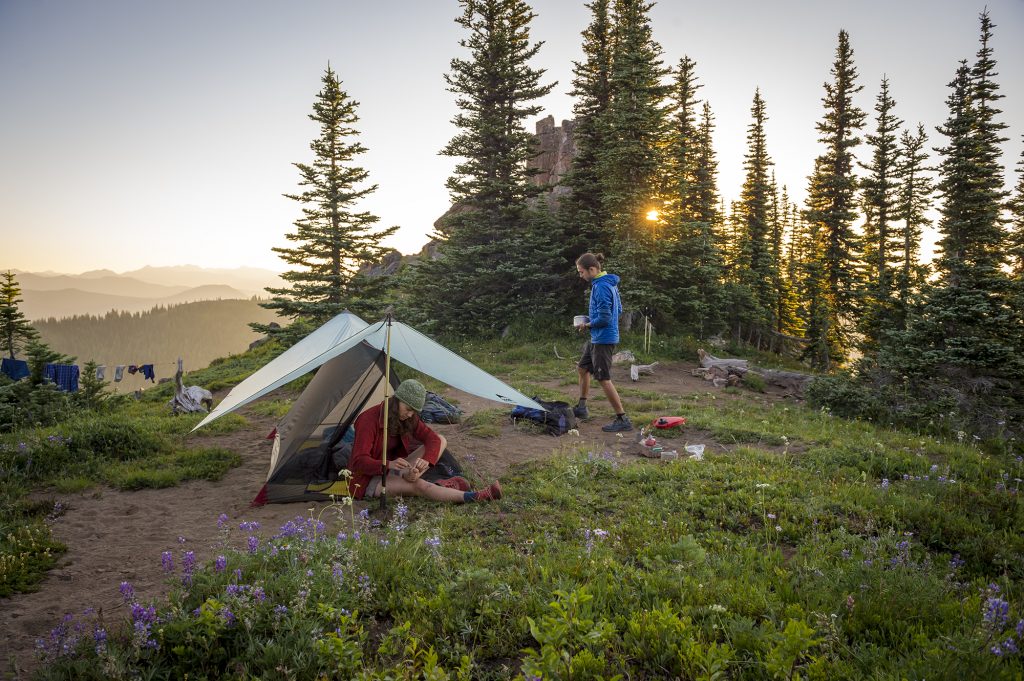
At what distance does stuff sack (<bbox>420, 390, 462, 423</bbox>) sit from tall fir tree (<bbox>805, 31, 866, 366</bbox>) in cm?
2254

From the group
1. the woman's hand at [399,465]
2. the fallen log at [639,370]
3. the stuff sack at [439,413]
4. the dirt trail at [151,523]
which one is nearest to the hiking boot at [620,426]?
the dirt trail at [151,523]

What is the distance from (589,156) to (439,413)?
15220mm

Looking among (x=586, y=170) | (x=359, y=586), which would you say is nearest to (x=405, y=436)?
(x=359, y=586)

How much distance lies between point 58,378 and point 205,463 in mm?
8183

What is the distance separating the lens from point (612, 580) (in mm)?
3486

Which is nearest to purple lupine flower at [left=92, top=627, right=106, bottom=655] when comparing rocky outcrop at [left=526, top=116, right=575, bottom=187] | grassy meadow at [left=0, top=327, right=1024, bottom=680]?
grassy meadow at [left=0, top=327, right=1024, bottom=680]

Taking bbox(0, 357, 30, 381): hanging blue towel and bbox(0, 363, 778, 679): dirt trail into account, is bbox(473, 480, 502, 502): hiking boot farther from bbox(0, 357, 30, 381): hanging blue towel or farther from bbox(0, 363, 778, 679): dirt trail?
bbox(0, 357, 30, 381): hanging blue towel

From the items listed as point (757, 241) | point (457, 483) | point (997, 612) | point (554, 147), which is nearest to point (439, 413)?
point (457, 483)

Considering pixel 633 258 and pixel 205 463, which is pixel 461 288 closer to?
pixel 633 258

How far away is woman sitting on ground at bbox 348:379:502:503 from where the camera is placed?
5.52 metres

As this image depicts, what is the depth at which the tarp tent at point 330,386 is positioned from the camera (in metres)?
5.91

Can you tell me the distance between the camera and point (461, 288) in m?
19.1

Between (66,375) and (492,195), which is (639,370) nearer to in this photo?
(492,195)

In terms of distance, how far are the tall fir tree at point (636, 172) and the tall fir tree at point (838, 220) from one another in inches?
474
